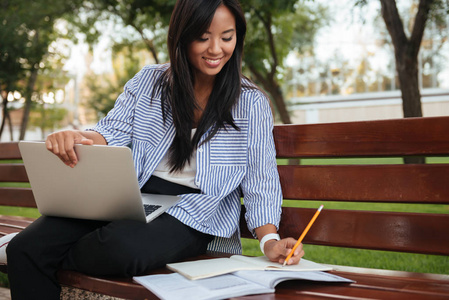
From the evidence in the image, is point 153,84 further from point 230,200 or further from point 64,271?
point 64,271

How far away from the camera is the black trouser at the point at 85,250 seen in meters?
1.97

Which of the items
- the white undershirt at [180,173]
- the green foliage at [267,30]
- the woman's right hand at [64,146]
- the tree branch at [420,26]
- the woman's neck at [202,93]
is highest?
the green foliage at [267,30]

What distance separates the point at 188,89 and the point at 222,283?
100 cm

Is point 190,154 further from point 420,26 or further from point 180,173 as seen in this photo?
point 420,26

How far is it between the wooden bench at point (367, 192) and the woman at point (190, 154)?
0.15 m

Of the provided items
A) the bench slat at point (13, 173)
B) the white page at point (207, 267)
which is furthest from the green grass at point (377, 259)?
the white page at point (207, 267)

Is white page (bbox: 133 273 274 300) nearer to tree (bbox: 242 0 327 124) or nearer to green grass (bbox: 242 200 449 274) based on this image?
green grass (bbox: 242 200 449 274)

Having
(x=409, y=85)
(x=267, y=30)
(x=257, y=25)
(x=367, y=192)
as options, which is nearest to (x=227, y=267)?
(x=367, y=192)

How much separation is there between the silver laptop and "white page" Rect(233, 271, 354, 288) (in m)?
0.49

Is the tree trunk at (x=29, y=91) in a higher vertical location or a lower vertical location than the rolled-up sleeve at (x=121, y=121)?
higher

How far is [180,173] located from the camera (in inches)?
95.7

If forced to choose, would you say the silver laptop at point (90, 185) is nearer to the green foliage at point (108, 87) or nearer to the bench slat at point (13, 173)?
the bench slat at point (13, 173)

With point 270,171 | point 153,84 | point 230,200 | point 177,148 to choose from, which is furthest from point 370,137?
point 153,84

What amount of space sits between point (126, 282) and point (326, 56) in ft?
116
